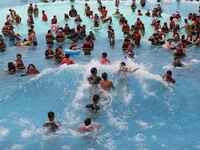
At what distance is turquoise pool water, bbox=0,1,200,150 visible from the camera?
1233cm

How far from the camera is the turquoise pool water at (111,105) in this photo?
12328mm

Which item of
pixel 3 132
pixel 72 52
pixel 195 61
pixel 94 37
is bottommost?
pixel 3 132

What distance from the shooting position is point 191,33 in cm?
2108

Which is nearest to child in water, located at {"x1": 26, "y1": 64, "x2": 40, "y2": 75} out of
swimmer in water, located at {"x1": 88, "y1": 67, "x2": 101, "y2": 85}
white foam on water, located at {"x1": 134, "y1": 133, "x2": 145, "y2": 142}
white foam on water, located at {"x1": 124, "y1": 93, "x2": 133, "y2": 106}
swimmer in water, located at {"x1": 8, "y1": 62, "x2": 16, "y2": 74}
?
swimmer in water, located at {"x1": 8, "y1": 62, "x2": 16, "y2": 74}

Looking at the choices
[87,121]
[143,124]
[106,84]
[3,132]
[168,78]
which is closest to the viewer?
[87,121]

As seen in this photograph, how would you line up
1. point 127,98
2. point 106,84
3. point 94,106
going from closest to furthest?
point 94,106
point 127,98
point 106,84

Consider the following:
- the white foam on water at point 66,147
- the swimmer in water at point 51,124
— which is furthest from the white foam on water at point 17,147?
the white foam on water at point 66,147

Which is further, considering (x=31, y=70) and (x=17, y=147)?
(x=31, y=70)

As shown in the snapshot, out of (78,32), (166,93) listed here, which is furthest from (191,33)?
(166,93)

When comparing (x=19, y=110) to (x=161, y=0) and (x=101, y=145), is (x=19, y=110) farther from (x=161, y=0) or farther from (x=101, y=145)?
(x=161, y=0)

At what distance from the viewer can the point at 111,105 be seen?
14.3m

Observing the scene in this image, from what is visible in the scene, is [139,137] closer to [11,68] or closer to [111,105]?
[111,105]

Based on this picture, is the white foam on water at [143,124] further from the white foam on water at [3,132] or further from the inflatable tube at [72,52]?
the inflatable tube at [72,52]

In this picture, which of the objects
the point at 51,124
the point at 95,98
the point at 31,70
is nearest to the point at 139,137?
the point at 95,98
